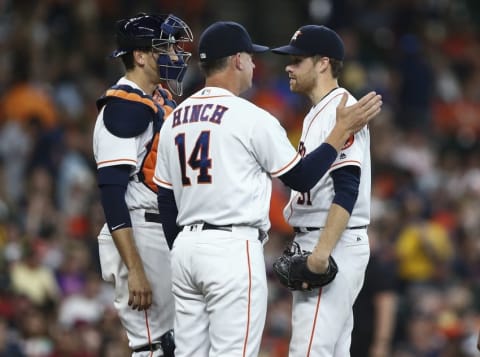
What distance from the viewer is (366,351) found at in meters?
8.73

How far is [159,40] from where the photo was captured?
5.90 metres

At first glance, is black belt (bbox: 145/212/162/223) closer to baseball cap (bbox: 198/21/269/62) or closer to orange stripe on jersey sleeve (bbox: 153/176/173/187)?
orange stripe on jersey sleeve (bbox: 153/176/173/187)

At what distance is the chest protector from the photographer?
579 centimetres

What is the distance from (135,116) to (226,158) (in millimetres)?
640

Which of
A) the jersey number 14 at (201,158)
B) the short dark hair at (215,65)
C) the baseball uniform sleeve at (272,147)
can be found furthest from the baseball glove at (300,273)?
the short dark hair at (215,65)

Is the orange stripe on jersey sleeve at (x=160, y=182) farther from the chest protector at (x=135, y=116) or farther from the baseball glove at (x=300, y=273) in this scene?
the baseball glove at (x=300, y=273)

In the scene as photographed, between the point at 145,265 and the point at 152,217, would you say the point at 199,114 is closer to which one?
the point at 152,217

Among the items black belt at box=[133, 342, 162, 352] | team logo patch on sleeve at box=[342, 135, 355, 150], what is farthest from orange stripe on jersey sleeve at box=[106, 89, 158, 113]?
black belt at box=[133, 342, 162, 352]

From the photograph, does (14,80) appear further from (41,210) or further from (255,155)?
(255,155)

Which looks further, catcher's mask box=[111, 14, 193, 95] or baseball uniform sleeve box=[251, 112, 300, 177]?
catcher's mask box=[111, 14, 193, 95]

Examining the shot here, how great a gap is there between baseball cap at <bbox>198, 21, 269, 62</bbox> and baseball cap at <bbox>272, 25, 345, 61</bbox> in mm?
298

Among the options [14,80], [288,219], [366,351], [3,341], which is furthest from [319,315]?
[14,80]

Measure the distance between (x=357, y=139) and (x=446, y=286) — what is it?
19.6 ft

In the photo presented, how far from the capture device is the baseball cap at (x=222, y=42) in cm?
551
